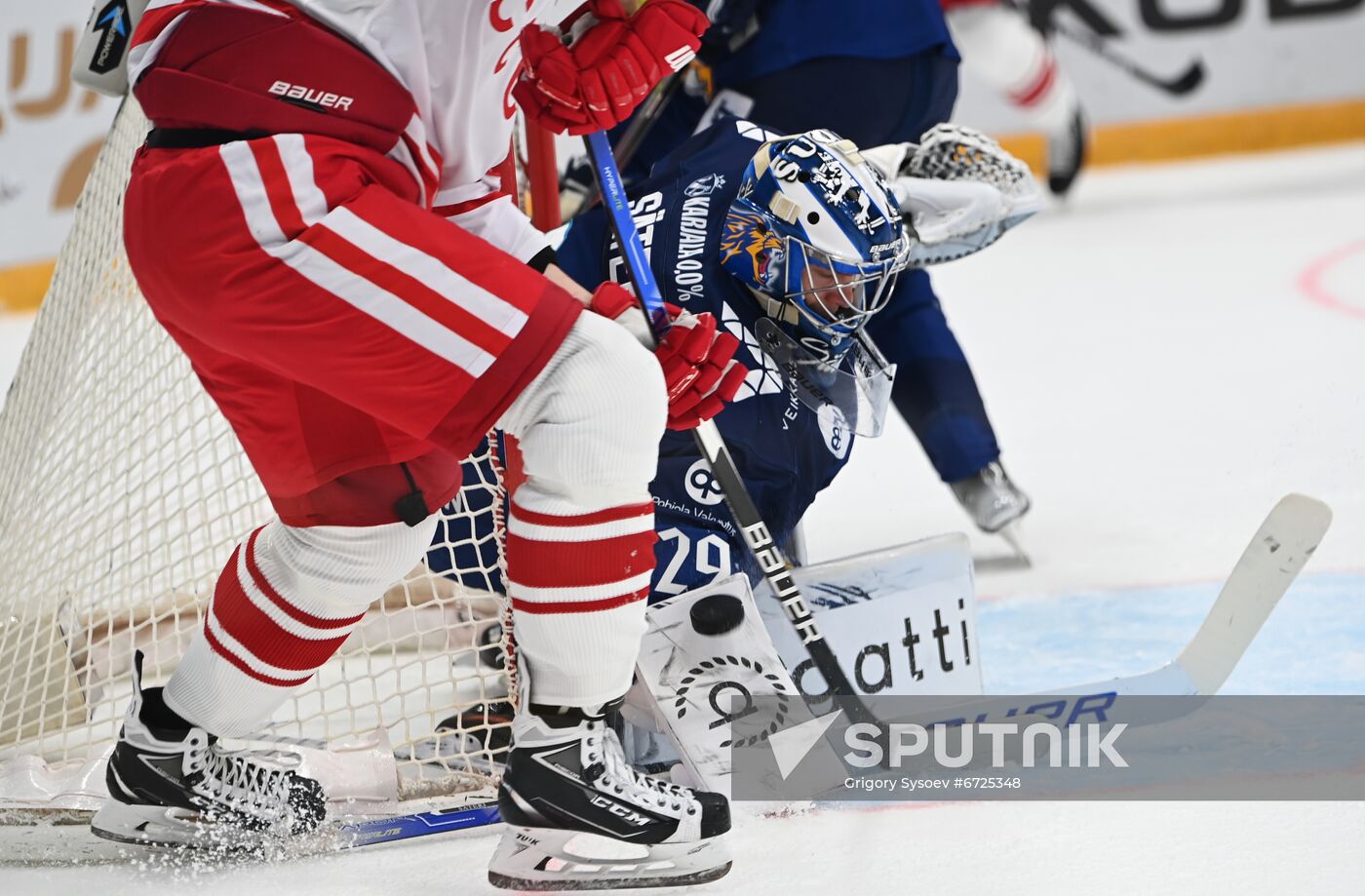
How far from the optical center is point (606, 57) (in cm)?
158

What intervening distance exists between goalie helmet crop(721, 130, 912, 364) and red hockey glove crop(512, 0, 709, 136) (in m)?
0.27

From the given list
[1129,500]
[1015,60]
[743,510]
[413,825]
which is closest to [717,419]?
[743,510]

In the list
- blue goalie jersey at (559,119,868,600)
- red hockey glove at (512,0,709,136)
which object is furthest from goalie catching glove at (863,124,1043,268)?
red hockey glove at (512,0,709,136)

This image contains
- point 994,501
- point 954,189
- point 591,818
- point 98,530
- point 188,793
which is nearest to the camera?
point 591,818

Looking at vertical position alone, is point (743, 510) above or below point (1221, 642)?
above

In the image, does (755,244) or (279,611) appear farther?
(755,244)

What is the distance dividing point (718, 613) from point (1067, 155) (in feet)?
12.3

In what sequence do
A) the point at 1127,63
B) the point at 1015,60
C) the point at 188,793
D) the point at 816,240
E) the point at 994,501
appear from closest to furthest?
the point at 188,793 → the point at 816,240 → the point at 994,501 → the point at 1015,60 → the point at 1127,63

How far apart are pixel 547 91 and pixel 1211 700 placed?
1013 mm

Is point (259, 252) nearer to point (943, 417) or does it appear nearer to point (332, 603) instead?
point (332, 603)

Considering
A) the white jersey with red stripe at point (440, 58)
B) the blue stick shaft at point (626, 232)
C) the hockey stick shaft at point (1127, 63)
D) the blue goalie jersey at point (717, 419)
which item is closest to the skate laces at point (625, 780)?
the blue goalie jersey at point (717, 419)

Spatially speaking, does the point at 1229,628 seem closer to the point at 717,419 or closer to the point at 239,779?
the point at 717,419

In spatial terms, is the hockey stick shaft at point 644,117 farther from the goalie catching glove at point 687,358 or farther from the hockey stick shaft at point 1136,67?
the hockey stick shaft at point 1136,67

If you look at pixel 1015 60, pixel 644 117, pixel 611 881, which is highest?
pixel 1015 60
